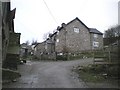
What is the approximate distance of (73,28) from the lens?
60.6 m

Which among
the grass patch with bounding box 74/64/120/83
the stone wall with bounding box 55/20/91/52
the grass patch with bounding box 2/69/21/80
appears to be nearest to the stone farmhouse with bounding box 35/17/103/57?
the stone wall with bounding box 55/20/91/52

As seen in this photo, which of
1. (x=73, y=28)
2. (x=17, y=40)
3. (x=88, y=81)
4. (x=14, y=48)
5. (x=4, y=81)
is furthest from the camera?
(x=73, y=28)

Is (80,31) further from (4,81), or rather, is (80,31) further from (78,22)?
(4,81)

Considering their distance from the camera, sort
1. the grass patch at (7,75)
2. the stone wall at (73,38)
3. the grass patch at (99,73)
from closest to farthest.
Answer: the grass patch at (7,75) < the grass patch at (99,73) < the stone wall at (73,38)

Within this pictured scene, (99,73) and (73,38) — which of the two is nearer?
(99,73)

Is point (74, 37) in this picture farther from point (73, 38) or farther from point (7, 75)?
point (7, 75)

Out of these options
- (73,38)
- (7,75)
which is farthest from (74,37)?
(7,75)

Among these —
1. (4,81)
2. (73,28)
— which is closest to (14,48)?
(4,81)

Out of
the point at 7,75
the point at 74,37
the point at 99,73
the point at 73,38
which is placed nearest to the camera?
the point at 7,75

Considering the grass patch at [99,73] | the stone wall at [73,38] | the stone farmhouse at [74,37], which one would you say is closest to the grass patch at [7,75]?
the grass patch at [99,73]

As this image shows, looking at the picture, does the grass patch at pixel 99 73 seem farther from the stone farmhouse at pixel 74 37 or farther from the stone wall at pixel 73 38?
the stone wall at pixel 73 38

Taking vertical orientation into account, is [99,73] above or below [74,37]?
below

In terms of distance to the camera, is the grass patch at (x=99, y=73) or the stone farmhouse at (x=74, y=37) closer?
the grass patch at (x=99, y=73)

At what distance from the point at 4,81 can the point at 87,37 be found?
4669cm
